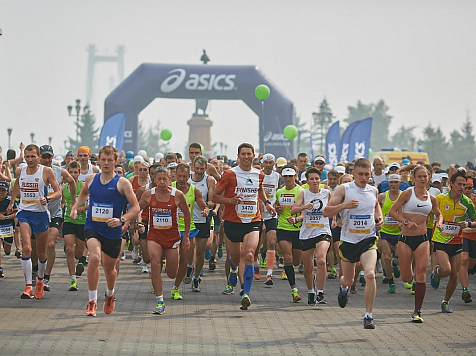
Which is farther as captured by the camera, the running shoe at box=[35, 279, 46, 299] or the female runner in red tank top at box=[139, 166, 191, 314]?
the running shoe at box=[35, 279, 46, 299]

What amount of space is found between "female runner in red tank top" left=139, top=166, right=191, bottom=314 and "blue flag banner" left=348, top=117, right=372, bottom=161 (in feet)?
75.0

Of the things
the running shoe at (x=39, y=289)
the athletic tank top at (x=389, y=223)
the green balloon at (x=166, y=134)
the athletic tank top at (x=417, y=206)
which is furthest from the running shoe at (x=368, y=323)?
the green balloon at (x=166, y=134)

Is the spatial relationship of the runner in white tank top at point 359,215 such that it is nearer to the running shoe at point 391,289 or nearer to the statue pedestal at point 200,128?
the running shoe at point 391,289

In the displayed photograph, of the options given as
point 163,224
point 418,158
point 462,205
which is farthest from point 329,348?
point 418,158

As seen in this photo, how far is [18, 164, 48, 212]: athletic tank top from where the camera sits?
12.6m

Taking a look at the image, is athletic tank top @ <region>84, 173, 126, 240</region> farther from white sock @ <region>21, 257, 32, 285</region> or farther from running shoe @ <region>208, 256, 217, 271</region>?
running shoe @ <region>208, 256, 217, 271</region>

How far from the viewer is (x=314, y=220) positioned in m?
13.1

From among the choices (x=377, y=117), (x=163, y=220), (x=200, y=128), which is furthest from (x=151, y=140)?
(x=163, y=220)

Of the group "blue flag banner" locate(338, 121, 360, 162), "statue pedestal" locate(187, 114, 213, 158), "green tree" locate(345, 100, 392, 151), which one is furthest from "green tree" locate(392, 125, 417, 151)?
"blue flag banner" locate(338, 121, 360, 162)

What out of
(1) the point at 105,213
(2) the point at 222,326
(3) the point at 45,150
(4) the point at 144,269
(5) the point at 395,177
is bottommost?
(4) the point at 144,269

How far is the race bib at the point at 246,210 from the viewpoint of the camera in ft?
40.6

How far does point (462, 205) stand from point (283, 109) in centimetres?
3675

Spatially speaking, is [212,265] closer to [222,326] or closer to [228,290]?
[228,290]

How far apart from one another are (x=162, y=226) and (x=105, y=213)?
1.12 metres
